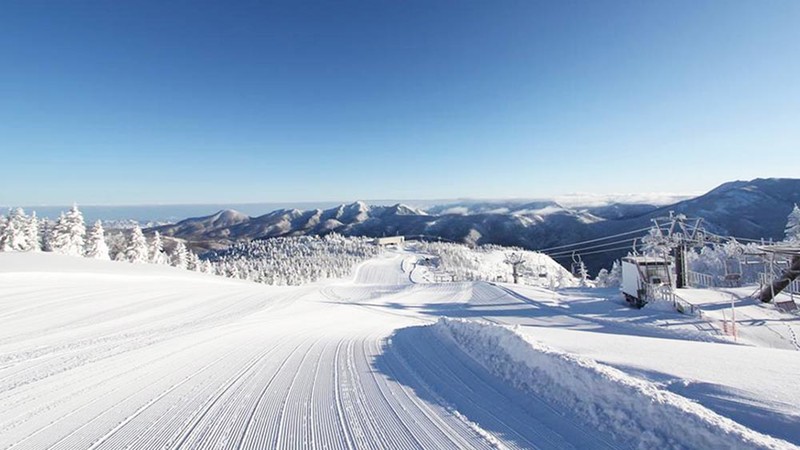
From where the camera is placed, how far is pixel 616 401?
4781 mm

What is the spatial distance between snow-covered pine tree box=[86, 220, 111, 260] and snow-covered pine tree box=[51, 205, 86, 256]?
912 millimetres

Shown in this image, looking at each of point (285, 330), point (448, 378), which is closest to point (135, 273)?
point (285, 330)

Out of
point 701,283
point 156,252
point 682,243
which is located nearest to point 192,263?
point 156,252

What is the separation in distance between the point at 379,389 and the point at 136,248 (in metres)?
55.3

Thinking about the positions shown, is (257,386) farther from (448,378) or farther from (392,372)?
(448,378)

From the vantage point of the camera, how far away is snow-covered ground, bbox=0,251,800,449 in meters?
4.29

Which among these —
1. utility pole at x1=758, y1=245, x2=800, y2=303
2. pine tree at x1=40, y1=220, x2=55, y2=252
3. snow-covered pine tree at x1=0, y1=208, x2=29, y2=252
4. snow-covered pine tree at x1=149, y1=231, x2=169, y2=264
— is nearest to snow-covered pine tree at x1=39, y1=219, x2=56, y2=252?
pine tree at x1=40, y1=220, x2=55, y2=252

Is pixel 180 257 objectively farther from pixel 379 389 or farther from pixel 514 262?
pixel 379 389

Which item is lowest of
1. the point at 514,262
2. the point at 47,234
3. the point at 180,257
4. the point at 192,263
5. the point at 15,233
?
the point at 192,263

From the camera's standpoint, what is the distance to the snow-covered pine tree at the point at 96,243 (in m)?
43.8

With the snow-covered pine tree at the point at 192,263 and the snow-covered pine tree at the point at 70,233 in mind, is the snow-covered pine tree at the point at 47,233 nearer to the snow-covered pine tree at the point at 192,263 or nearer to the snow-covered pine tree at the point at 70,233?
the snow-covered pine tree at the point at 70,233

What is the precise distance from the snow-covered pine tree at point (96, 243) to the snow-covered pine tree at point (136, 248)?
2.74 metres

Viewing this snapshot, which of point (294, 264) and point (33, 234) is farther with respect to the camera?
point (294, 264)

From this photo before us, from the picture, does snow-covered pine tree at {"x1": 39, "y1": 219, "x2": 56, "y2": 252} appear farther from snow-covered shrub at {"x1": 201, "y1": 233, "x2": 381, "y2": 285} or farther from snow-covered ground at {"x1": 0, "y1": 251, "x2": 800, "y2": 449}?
snow-covered ground at {"x1": 0, "y1": 251, "x2": 800, "y2": 449}
